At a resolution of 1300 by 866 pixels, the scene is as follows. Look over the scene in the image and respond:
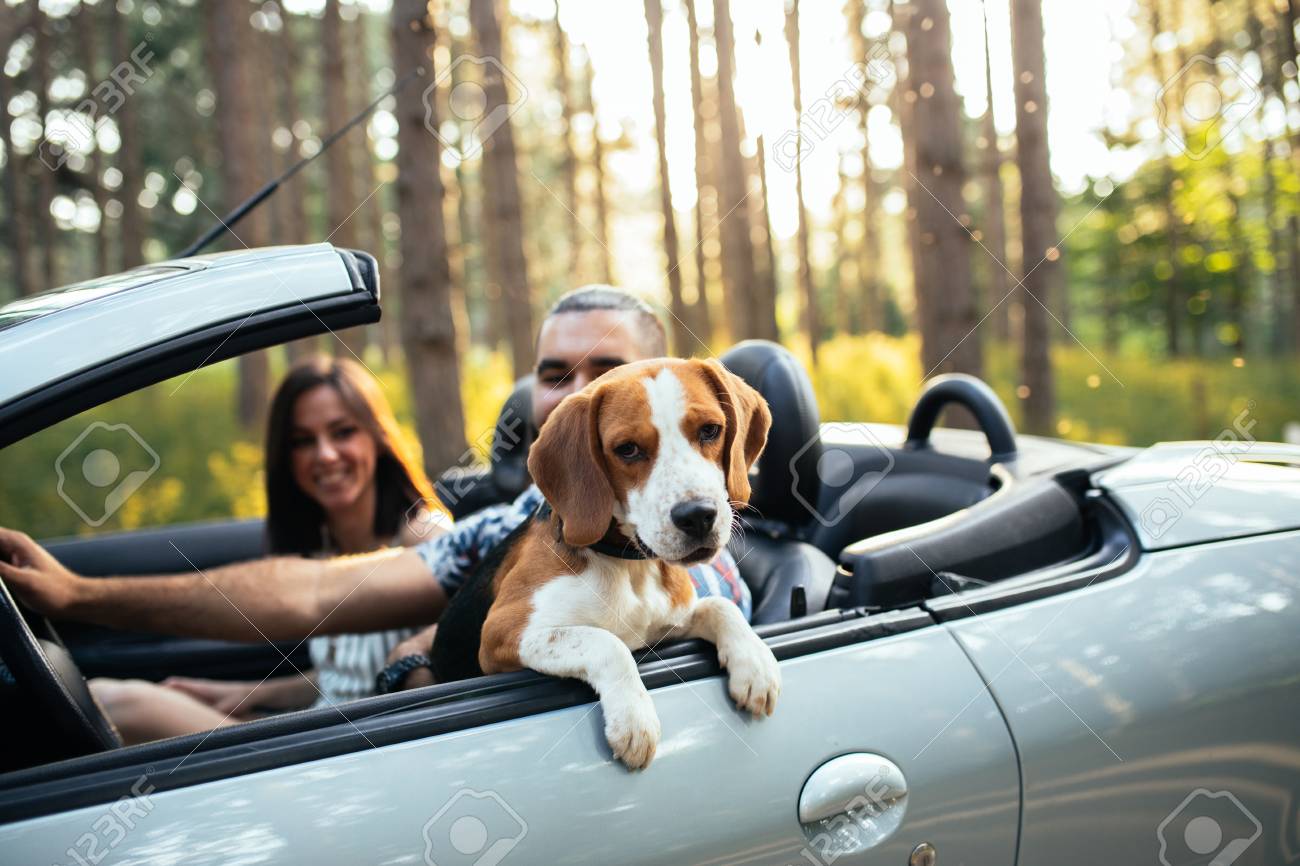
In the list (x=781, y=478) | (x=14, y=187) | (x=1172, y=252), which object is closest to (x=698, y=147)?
(x=1172, y=252)

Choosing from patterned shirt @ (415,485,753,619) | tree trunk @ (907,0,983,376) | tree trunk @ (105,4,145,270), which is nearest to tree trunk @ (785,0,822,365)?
tree trunk @ (907,0,983,376)

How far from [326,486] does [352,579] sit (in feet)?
2.91

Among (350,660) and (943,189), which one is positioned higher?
(943,189)

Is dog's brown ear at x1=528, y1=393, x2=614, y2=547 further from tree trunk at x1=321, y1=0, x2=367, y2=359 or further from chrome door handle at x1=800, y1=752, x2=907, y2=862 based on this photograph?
tree trunk at x1=321, y1=0, x2=367, y2=359

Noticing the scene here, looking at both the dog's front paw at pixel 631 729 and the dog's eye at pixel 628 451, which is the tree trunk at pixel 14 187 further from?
the dog's front paw at pixel 631 729

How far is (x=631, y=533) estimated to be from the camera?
6.71 ft

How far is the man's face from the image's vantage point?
9.59 feet

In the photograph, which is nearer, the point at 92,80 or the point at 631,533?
the point at 631,533

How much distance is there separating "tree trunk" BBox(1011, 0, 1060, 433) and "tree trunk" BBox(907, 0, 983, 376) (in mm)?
2101

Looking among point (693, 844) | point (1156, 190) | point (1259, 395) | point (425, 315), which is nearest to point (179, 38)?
point (425, 315)

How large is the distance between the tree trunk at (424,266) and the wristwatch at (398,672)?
5.78 meters

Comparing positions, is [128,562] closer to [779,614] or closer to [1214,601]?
[779,614]

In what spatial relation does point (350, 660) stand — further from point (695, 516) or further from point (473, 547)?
point (695, 516)

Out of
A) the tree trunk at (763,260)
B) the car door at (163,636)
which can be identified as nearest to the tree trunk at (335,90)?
the tree trunk at (763,260)
